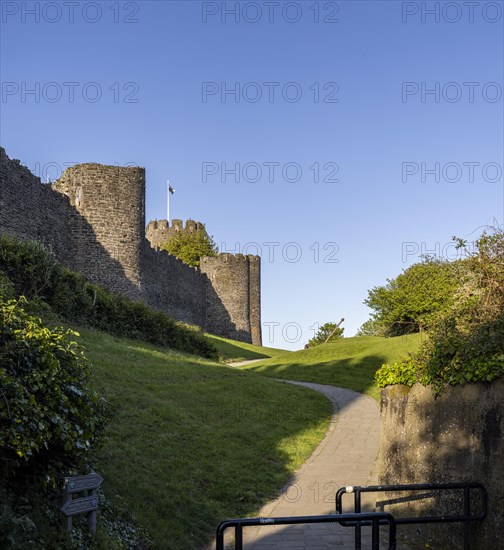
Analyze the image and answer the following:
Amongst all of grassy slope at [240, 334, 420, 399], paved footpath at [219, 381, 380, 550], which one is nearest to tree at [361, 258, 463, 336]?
grassy slope at [240, 334, 420, 399]

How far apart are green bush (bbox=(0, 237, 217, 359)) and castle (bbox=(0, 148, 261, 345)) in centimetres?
531

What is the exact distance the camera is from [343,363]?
1291 inches

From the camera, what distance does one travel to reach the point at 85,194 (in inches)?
1374

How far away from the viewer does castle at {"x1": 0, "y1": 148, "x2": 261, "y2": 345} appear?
28703 mm

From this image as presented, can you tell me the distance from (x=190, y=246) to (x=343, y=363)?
117 feet

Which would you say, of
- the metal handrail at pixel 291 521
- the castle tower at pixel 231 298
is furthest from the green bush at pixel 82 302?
the castle tower at pixel 231 298

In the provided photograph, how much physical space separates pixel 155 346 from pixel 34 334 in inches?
699

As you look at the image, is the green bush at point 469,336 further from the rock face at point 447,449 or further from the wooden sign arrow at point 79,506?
the wooden sign arrow at point 79,506

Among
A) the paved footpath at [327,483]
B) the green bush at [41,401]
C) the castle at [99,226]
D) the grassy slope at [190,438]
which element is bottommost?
the paved footpath at [327,483]

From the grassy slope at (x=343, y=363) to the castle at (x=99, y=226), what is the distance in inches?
350

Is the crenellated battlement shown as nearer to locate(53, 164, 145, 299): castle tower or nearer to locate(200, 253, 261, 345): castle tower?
locate(200, 253, 261, 345): castle tower

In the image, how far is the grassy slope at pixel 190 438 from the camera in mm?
9617

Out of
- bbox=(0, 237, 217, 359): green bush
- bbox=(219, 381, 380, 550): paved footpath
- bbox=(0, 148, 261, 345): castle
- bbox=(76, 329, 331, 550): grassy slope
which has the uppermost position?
bbox=(0, 148, 261, 345): castle

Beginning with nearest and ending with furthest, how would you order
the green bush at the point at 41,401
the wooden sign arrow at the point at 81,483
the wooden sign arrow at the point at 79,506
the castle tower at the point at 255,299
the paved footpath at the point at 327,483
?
1. the green bush at the point at 41,401
2. the wooden sign arrow at the point at 79,506
3. the wooden sign arrow at the point at 81,483
4. the paved footpath at the point at 327,483
5. the castle tower at the point at 255,299
